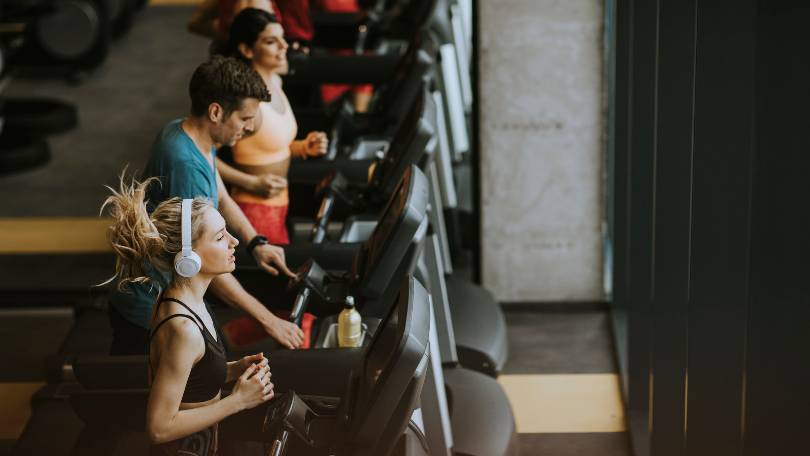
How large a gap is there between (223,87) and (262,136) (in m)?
0.81

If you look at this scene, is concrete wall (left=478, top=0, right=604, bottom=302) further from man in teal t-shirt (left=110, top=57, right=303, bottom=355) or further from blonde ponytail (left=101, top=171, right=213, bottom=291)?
blonde ponytail (left=101, top=171, right=213, bottom=291)

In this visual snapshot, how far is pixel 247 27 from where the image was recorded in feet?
12.4

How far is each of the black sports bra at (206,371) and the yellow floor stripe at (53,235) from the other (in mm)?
3574

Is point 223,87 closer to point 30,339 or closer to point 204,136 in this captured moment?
point 204,136

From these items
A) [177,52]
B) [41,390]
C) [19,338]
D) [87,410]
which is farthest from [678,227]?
[177,52]

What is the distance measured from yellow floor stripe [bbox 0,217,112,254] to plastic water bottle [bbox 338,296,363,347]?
9.78 feet

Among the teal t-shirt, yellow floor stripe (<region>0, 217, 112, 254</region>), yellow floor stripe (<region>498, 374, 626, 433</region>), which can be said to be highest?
the teal t-shirt

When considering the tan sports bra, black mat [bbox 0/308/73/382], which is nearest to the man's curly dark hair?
the tan sports bra

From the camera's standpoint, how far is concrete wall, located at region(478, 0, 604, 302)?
519cm

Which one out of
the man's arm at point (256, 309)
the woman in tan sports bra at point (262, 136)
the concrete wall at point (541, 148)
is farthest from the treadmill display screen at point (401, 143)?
the concrete wall at point (541, 148)

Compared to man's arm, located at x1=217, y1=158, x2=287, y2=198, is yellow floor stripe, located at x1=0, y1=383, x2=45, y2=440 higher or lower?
lower

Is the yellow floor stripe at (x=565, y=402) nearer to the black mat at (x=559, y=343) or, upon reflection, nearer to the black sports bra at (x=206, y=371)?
the black mat at (x=559, y=343)

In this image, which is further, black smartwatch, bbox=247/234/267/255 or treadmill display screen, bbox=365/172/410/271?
black smartwatch, bbox=247/234/267/255

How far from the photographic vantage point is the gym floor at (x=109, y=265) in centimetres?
444
